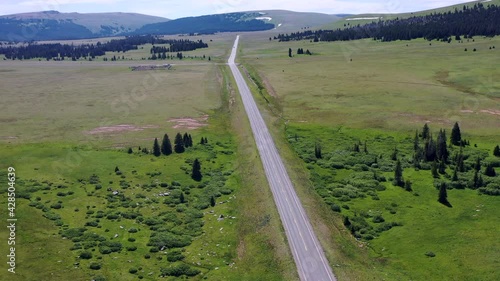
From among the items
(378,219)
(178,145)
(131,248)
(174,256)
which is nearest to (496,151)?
(378,219)

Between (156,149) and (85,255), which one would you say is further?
(156,149)

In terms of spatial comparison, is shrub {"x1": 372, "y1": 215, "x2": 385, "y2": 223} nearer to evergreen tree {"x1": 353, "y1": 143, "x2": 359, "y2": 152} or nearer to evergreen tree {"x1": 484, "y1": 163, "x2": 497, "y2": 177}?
evergreen tree {"x1": 484, "y1": 163, "x2": 497, "y2": 177}

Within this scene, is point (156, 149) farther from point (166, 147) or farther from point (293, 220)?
point (293, 220)

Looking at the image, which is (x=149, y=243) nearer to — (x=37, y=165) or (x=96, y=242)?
(x=96, y=242)

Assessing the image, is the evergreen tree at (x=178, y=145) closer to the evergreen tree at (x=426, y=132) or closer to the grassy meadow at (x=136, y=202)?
the grassy meadow at (x=136, y=202)

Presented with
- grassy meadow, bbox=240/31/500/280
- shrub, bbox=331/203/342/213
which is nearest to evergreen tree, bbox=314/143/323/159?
grassy meadow, bbox=240/31/500/280
